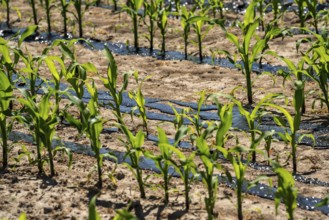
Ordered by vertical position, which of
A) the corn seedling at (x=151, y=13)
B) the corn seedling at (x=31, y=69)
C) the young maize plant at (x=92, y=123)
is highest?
the corn seedling at (x=151, y=13)

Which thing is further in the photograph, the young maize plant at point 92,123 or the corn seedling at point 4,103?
the corn seedling at point 4,103

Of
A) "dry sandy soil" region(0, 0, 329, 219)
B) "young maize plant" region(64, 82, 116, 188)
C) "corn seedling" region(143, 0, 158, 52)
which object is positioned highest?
"corn seedling" region(143, 0, 158, 52)

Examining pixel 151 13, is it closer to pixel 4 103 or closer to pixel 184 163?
pixel 4 103

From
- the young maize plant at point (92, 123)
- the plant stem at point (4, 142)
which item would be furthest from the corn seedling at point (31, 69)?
the young maize plant at point (92, 123)

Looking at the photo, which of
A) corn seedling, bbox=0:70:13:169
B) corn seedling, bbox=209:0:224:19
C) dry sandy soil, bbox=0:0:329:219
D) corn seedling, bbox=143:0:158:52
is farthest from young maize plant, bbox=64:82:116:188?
corn seedling, bbox=209:0:224:19

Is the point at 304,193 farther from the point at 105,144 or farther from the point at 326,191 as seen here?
the point at 105,144

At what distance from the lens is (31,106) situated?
14.9ft

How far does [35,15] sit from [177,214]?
15.2 feet

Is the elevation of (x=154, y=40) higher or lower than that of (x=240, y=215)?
higher

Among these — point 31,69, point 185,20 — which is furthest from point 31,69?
point 185,20

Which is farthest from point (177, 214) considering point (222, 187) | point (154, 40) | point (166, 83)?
point (154, 40)

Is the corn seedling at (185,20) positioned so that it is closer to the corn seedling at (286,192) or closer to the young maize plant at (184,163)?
the young maize plant at (184,163)

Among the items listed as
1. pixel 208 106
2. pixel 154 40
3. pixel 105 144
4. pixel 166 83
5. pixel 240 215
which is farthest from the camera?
pixel 154 40

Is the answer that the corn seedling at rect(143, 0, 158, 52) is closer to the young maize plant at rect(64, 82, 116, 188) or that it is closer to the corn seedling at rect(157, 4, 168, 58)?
the corn seedling at rect(157, 4, 168, 58)
